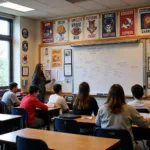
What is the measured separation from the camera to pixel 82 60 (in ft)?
22.7

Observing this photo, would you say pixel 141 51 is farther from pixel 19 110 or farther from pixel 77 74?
pixel 19 110

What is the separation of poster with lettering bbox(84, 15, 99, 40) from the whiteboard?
285 mm

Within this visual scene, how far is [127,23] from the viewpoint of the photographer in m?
6.28

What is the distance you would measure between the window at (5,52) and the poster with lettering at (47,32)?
0.93 meters

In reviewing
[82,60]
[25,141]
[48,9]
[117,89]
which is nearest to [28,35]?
[48,9]

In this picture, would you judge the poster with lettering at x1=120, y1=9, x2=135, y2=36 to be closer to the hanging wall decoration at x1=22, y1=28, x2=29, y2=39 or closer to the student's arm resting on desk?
the hanging wall decoration at x1=22, y1=28, x2=29, y2=39

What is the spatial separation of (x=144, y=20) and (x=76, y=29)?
184 centimetres

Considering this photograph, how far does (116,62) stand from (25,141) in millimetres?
4429

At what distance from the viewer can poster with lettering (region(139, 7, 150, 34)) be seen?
19.7 ft

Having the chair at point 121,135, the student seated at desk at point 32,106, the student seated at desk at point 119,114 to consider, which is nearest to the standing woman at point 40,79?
the student seated at desk at point 32,106

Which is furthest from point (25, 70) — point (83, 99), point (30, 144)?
point (30, 144)

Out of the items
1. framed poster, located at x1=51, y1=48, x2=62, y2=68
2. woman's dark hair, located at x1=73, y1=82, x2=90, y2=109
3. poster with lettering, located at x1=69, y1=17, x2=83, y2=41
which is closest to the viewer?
woman's dark hair, located at x1=73, y1=82, x2=90, y2=109

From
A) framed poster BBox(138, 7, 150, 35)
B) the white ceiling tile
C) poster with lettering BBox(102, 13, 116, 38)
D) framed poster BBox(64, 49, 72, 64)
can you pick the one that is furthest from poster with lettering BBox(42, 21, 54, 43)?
framed poster BBox(138, 7, 150, 35)

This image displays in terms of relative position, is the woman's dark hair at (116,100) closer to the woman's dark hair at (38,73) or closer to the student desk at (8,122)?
the student desk at (8,122)
